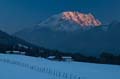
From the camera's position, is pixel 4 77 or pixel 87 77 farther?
pixel 4 77

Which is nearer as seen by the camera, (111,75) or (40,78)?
(111,75)

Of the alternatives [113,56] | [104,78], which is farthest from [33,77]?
[113,56]

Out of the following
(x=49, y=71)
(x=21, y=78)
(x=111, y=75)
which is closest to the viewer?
(x=111, y=75)

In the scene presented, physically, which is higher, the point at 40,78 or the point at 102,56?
the point at 102,56

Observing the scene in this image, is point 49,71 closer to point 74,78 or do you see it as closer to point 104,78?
point 74,78

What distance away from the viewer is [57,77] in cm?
2917

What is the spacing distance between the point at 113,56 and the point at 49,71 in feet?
68.7

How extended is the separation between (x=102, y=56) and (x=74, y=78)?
29.2 meters

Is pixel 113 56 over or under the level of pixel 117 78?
over

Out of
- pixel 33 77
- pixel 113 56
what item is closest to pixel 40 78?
pixel 33 77

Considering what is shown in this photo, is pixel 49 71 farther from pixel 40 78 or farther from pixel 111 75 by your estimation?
pixel 111 75

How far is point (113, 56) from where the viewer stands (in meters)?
53.7

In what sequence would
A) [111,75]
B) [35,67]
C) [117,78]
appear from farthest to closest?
[35,67] → [111,75] → [117,78]

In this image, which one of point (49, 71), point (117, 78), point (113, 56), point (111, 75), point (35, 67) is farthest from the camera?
point (113, 56)
